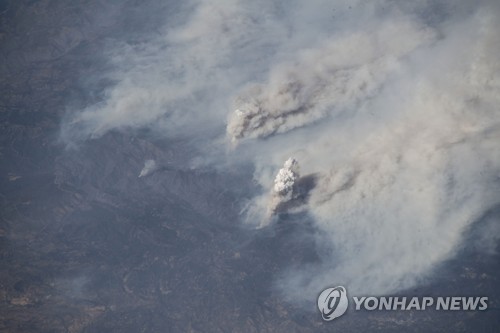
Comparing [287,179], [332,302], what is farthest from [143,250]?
[332,302]

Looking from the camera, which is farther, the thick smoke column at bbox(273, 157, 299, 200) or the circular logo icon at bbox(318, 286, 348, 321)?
the thick smoke column at bbox(273, 157, 299, 200)

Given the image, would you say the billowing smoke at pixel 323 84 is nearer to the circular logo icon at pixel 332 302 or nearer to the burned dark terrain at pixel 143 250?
the burned dark terrain at pixel 143 250

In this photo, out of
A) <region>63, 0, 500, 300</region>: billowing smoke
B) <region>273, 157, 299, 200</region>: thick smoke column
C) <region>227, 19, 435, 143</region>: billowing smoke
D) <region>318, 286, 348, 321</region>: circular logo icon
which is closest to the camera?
<region>318, 286, 348, 321</region>: circular logo icon

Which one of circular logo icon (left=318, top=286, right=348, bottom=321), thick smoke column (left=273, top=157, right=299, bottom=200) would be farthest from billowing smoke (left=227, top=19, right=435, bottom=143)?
circular logo icon (left=318, top=286, right=348, bottom=321)

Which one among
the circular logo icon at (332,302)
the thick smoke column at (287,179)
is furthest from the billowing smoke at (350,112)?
the circular logo icon at (332,302)

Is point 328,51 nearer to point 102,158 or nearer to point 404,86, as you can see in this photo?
point 404,86

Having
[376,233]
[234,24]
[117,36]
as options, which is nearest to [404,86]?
[376,233]

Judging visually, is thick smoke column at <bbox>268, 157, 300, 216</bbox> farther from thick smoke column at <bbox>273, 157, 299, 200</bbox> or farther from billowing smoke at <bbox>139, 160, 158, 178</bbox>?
billowing smoke at <bbox>139, 160, 158, 178</bbox>
